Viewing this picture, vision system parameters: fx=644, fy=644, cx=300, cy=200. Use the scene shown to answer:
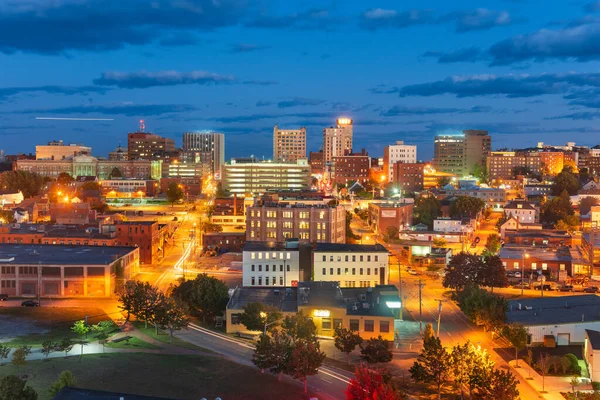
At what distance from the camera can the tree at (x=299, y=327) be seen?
31888 mm

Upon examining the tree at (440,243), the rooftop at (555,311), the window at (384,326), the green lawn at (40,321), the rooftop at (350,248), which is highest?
the rooftop at (350,248)

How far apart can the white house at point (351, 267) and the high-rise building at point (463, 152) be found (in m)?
124

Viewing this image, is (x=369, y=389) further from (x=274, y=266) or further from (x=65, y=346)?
(x=274, y=266)

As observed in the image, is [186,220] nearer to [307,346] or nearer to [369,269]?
[369,269]

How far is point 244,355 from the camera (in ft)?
106

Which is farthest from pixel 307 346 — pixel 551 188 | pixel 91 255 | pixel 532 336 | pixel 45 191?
pixel 45 191

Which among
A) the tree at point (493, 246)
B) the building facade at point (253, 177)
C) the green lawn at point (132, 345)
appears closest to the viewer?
the green lawn at point (132, 345)

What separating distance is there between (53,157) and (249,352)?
165 meters

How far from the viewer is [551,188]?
373ft

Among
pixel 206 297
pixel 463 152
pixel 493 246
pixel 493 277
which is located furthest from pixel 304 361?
pixel 463 152

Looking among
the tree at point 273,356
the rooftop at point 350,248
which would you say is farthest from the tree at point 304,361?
the rooftop at point 350,248

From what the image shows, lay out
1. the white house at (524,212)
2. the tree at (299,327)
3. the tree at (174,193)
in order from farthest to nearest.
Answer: the tree at (174,193)
the white house at (524,212)
the tree at (299,327)

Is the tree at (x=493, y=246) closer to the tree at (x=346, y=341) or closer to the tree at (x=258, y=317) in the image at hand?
the tree at (x=258, y=317)

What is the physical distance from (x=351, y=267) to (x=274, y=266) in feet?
19.6
